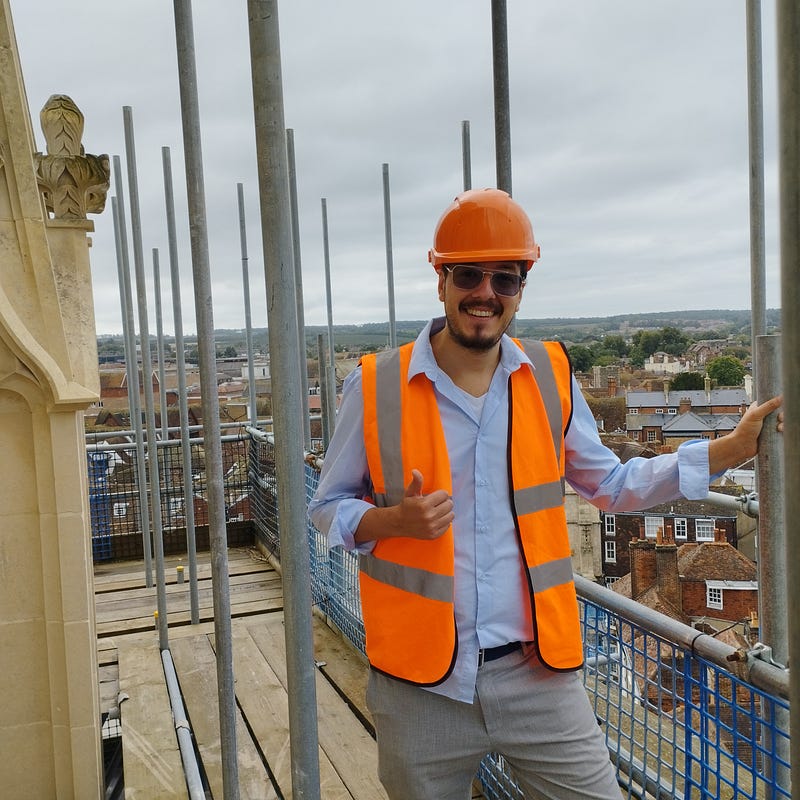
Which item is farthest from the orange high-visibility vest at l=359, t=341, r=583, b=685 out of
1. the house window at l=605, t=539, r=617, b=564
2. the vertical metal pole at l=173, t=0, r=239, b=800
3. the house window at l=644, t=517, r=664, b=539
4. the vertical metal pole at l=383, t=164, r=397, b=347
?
the house window at l=605, t=539, r=617, b=564

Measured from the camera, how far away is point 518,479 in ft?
7.26

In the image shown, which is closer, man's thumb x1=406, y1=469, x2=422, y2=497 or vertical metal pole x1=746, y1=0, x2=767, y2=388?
man's thumb x1=406, y1=469, x2=422, y2=497

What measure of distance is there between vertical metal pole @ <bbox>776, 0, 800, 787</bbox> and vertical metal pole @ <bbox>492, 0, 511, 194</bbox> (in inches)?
96.5

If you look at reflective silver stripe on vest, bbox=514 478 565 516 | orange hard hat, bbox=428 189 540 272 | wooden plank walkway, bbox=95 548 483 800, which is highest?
orange hard hat, bbox=428 189 540 272

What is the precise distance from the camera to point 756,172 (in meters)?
2.63

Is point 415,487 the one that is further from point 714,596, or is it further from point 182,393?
point 714,596

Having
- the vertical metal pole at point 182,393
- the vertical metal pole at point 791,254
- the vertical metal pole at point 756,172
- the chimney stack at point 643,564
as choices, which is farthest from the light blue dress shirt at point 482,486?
the chimney stack at point 643,564

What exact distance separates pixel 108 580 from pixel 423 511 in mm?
6404

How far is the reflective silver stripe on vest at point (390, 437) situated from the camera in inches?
87.9

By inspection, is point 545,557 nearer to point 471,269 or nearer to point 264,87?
point 471,269

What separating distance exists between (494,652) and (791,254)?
5.70 feet

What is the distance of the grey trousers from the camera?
211 centimetres

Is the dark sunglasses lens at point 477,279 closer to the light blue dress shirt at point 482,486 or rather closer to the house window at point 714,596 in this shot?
the light blue dress shirt at point 482,486

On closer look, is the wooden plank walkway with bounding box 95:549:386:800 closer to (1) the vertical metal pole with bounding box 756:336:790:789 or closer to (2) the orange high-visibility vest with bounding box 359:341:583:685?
(2) the orange high-visibility vest with bounding box 359:341:583:685
